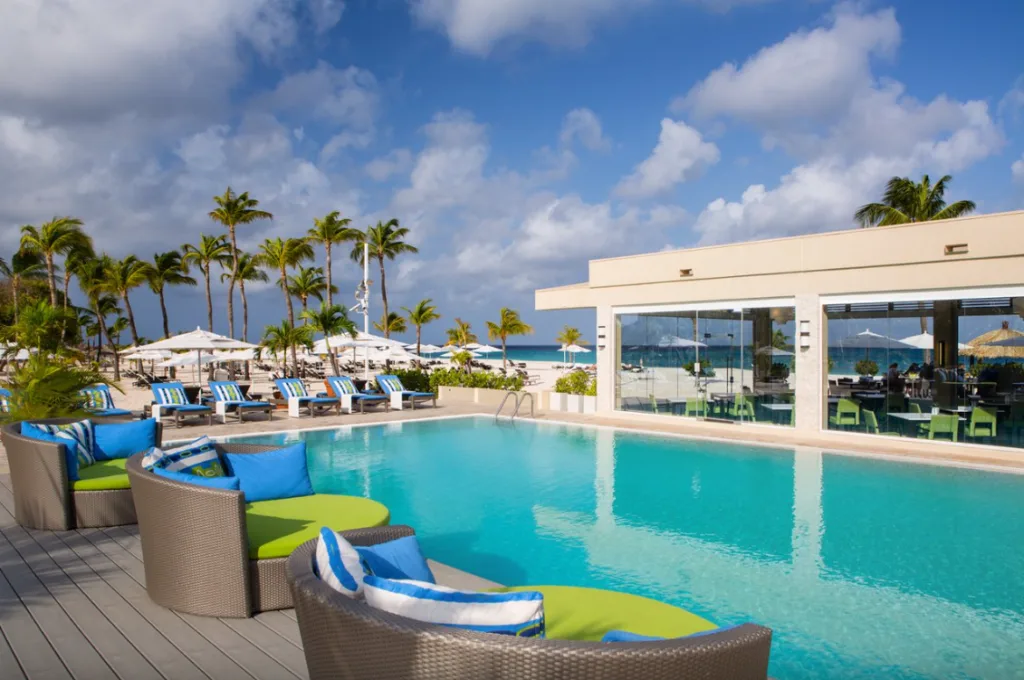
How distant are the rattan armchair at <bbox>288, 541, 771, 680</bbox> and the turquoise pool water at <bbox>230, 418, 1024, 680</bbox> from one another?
2938 millimetres

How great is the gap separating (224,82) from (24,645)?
16292mm

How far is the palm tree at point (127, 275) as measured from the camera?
41.7 m

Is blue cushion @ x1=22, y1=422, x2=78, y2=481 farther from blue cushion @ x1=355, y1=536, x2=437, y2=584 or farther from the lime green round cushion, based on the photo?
the lime green round cushion

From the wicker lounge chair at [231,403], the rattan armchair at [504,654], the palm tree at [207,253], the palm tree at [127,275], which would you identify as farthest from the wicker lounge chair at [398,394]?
the palm tree at [207,253]

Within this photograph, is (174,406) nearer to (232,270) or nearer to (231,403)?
(231,403)

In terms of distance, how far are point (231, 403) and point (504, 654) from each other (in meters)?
16.1

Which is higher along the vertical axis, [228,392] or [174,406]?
[228,392]

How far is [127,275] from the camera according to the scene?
138ft

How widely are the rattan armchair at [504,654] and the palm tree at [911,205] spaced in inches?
1342

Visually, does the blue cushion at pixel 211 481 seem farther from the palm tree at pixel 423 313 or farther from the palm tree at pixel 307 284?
the palm tree at pixel 307 284

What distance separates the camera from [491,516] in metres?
8.59

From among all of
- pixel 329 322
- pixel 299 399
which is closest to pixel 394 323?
pixel 329 322

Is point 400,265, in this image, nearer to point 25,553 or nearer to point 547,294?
point 547,294

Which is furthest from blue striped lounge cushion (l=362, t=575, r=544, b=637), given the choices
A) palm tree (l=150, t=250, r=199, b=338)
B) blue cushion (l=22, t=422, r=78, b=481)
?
palm tree (l=150, t=250, r=199, b=338)
